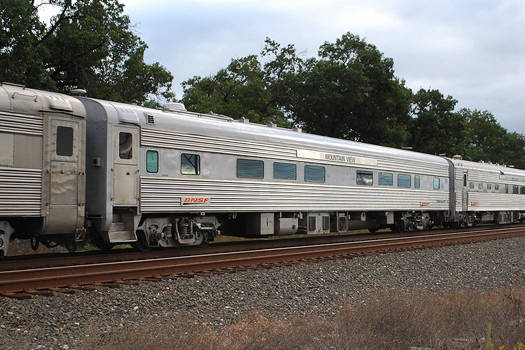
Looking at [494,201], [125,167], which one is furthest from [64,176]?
[494,201]

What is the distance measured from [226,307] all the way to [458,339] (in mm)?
3341

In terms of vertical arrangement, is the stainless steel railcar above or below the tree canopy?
below

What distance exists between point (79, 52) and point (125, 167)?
34.5 ft

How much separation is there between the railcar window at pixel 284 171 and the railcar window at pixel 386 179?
496 cm

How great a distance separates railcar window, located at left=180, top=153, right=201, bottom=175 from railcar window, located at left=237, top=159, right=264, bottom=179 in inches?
56.2

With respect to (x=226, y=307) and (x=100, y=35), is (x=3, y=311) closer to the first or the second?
(x=226, y=307)

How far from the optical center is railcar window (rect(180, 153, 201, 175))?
42.3 ft

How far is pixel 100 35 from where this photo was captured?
2025 centimetres

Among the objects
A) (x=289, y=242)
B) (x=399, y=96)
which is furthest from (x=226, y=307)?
(x=399, y=96)

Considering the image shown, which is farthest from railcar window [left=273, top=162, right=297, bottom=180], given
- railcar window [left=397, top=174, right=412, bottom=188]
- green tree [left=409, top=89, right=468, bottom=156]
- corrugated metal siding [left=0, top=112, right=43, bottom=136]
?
green tree [left=409, top=89, right=468, bottom=156]

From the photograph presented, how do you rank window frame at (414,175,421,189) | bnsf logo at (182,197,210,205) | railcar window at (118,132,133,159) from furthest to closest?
window frame at (414,175,421,189) → bnsf logo at (182,197,210,205) → railcar window at (118,132,133,159)

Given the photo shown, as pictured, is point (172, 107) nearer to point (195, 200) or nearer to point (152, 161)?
point (152, 161)

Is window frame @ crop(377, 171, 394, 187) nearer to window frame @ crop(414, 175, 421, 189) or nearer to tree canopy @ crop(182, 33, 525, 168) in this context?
window frame @ crop(414, 175, 421, 189)

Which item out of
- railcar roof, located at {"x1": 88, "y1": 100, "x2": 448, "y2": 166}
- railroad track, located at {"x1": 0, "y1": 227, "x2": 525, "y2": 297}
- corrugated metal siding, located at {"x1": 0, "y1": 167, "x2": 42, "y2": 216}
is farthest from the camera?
railcar roof, located at {"x1": 88, "y1": 100, "x2": 448, "y2": 166}
